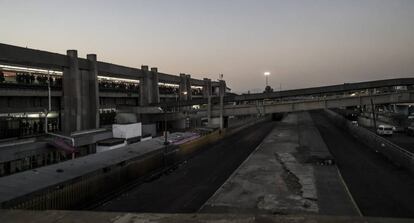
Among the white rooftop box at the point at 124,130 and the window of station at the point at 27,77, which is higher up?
the window of station at the point at 27,77

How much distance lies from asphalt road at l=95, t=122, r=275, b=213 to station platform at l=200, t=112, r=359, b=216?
1.25m

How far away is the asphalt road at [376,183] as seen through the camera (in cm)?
2373

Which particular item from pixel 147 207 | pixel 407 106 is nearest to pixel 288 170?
pixel 147 207

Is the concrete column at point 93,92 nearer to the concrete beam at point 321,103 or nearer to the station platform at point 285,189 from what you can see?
the concrete beam at point 321,103

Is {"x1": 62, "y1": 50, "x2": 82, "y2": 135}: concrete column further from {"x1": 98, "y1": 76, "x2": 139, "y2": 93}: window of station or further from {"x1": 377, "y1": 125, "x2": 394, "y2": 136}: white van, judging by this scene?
{"x1": 377, "y1": 125, "x2": 394, "y2": 136}: white van

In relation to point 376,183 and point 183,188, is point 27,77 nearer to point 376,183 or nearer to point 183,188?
point 183,188

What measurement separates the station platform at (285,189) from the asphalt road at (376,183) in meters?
1.05

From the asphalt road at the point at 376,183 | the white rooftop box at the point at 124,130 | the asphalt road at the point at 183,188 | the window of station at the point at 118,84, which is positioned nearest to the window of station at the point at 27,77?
the white rooftop box at the point at 124,130

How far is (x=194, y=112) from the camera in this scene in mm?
85812

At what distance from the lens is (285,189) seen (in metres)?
28.6

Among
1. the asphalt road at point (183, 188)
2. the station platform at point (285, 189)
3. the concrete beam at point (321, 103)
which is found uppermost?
the concrete beam at point (321, 103)

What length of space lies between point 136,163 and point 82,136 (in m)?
15.7

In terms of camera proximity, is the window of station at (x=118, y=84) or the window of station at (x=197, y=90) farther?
the window of station at (x=197, y=90)

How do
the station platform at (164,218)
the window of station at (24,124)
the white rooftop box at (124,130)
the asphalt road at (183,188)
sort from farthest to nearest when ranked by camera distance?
the white rooftop box at (124,130) → the window of station at (24,124) → the asphalt road at (183,188) → the station platform at (164,218)
